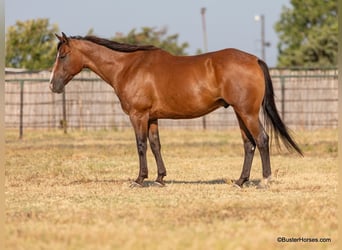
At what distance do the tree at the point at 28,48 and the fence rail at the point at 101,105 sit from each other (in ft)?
35.7

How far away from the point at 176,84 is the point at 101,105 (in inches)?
715

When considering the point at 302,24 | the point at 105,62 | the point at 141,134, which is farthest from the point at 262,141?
the point at 302,24

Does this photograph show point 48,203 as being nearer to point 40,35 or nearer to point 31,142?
point 31,142

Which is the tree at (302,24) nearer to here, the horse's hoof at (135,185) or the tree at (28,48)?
the tree at (28,48)

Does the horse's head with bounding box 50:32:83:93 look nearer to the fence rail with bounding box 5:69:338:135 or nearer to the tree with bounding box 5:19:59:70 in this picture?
the fence rail with bounding box 5:69:338:135

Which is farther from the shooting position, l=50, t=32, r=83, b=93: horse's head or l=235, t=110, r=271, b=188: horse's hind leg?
l=50, t=32, r=83, b=93: horse's head

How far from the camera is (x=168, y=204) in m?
8.77

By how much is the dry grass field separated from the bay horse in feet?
2.51

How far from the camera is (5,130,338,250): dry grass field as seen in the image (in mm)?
6668

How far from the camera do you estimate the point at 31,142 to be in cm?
2211

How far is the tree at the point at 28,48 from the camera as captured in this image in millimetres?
39875

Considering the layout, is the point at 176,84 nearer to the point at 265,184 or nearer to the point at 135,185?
the point at 135,185

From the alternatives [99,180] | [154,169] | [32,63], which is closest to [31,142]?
[154,169]

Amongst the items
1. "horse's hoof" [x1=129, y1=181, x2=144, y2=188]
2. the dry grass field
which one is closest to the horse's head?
the dry grass field
